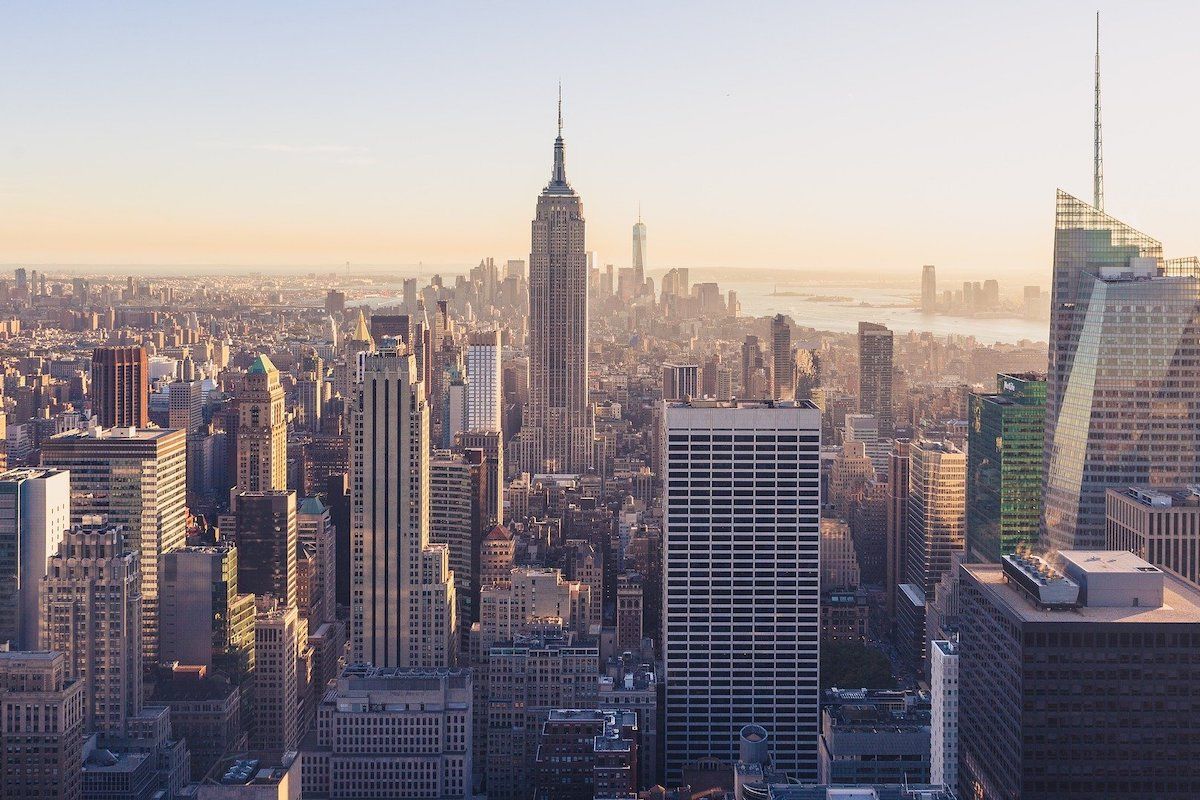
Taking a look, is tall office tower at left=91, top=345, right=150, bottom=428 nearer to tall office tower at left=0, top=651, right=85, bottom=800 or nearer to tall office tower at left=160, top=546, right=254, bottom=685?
tall office tower at left=160, top=546, right=254, bottom=685

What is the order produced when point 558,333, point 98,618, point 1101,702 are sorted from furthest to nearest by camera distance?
point 558,333 < point 98,618 < point 1101,702

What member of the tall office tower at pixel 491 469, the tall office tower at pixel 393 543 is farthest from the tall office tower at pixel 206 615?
the tall office tower at pixel 491 469

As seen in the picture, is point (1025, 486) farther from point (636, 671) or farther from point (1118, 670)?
point (1118, 670)

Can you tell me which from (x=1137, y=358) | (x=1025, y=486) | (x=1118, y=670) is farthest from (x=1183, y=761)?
(x=1025, y=486)

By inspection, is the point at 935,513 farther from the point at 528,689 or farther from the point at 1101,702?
the point at 1101,702

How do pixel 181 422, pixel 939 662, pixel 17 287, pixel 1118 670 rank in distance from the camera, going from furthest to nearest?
1. pixel 181 422
2. pixel 17 287
3. pixel 939 662
4. pixel 1118 670

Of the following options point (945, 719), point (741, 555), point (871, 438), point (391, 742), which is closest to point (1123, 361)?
point (741, 555)
